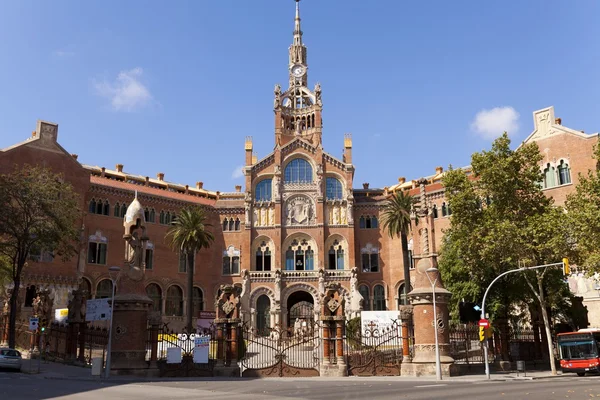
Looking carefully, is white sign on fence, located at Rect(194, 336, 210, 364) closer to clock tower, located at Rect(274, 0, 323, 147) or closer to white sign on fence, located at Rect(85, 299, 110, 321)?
white sign on fence, located at Rect(85, 299, 110, 321)

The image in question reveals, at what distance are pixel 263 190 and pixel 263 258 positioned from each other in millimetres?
7435

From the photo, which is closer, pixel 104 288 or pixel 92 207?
pixel 104 288

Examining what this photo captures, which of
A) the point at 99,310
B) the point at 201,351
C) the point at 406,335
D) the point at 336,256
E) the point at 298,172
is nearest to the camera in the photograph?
the point at 201,351

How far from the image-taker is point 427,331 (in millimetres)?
27688

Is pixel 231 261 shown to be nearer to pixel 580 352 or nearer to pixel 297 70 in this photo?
pixel 297 70

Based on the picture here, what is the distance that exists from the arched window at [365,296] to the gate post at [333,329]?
31.4 meters

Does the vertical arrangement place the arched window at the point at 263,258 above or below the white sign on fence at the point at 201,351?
above

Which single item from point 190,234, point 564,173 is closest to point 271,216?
point 190,234

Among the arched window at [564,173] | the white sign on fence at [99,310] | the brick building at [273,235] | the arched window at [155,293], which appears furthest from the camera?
the arched window at [155,293]

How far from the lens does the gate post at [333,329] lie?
93.0 ft

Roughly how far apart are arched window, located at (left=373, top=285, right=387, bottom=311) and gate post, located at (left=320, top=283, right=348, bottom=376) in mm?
31826

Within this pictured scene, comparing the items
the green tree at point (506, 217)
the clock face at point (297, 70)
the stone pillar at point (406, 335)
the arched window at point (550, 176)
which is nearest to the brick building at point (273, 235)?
the arched window at point (550, 176)

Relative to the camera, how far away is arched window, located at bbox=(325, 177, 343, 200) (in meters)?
62.3

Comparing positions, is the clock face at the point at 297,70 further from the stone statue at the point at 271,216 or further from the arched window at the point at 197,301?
the arched window at the point at 197,301
